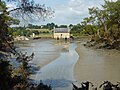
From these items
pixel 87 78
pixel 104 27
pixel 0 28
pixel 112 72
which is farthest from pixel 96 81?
pixel 104 27

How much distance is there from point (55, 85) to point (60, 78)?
3749mm

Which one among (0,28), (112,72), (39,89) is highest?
(0,28)

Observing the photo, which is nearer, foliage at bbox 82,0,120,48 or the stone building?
foliage at bbox 82,0,120,48

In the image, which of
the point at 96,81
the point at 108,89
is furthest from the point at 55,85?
the point at 108,89

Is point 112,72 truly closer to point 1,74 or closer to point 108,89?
point 1,74

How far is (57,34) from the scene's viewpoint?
120 metres

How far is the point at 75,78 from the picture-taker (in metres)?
24.8

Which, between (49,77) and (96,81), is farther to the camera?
(49,77)

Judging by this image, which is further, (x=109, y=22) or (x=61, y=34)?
(x=61, y=34)

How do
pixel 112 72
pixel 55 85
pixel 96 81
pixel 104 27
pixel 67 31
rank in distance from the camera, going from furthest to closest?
pixel 67 31 → pixel 104 27 → pixel 112 72 → pixel 96 81 → pixel 55 85

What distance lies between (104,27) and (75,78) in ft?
131

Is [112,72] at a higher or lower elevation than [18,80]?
lower

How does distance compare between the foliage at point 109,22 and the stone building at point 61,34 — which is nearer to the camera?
the foliage at point 109,22

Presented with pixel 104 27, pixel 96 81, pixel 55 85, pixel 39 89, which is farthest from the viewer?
pixel 104 27
